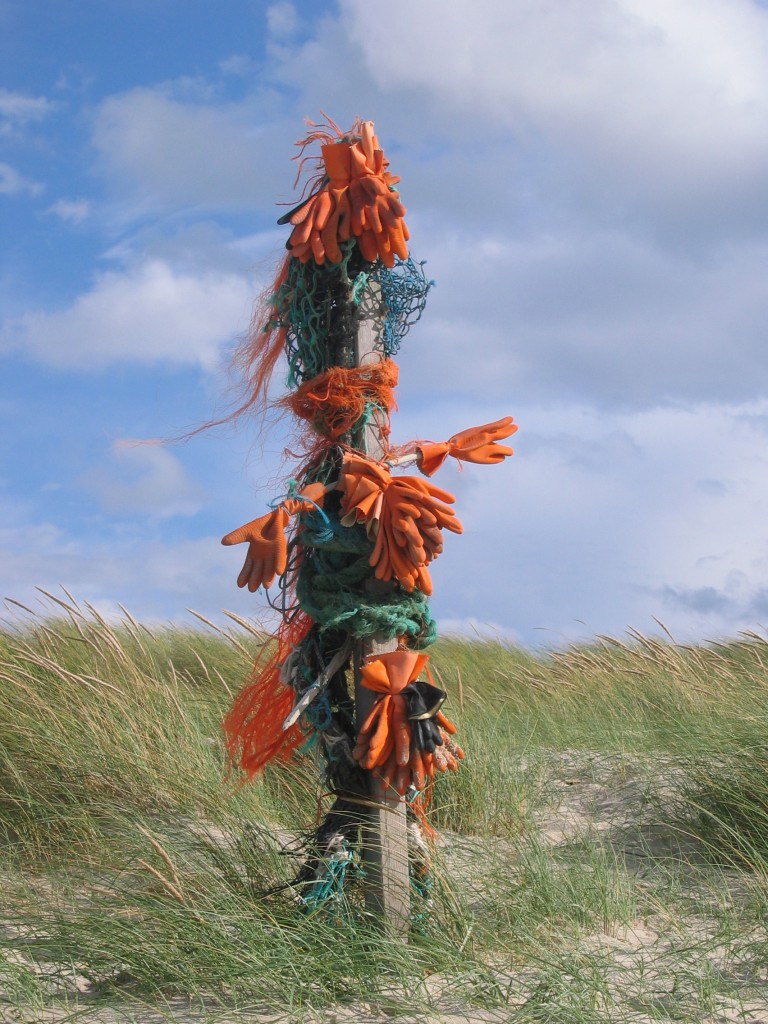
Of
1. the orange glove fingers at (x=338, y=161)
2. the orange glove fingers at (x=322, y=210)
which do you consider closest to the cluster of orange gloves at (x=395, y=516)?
the orange glove fingers at (x=322, y=210)

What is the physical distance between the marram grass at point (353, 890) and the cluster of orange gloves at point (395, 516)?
1034 mm

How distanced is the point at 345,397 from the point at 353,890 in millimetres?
1597

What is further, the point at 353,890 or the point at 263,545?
the point at 353,890

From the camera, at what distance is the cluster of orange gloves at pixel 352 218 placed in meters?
3.23

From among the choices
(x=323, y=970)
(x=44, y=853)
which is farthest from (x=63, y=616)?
(x=323, y=970)

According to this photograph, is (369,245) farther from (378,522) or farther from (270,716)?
(270,716)

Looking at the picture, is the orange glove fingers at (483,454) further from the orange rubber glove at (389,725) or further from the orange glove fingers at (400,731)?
the orange glove fingers at (400,731)

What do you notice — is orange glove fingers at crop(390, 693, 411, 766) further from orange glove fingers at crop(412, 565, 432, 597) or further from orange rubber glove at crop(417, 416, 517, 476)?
orange rubber glove at crop(417, 416, 517, 476)

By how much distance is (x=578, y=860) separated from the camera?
370cm

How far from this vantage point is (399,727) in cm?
304

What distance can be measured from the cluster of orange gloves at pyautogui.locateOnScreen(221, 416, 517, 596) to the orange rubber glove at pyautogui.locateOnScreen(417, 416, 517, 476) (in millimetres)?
210

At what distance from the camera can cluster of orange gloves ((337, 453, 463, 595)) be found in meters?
3.02

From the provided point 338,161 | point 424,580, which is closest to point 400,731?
point 424,580

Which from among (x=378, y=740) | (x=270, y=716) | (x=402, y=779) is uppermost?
(x=270, y=716)
